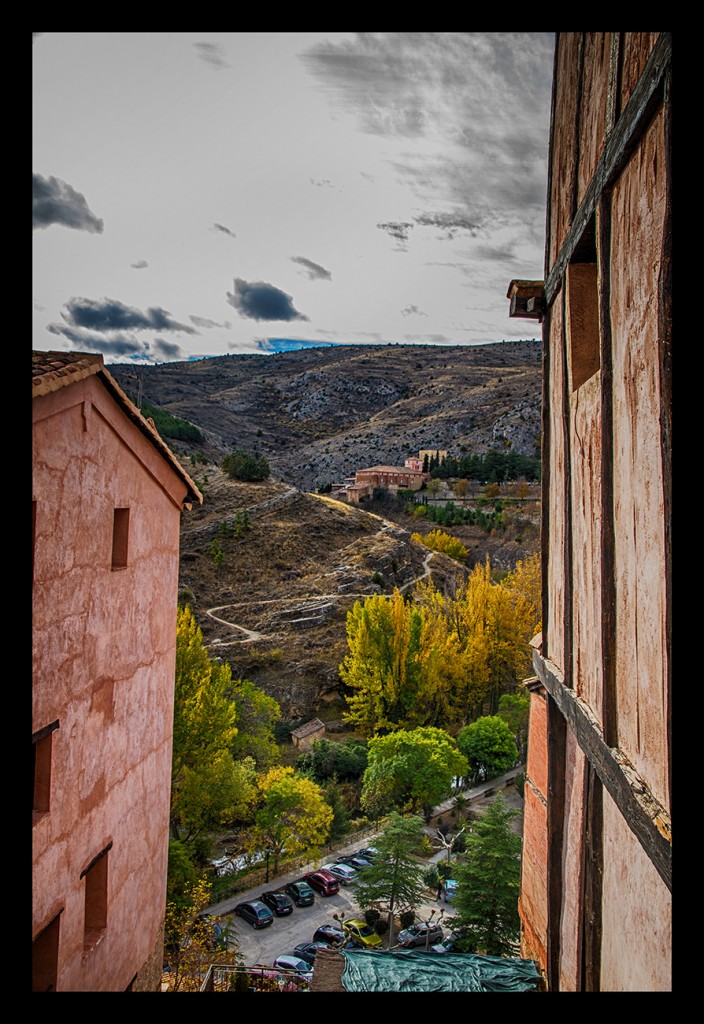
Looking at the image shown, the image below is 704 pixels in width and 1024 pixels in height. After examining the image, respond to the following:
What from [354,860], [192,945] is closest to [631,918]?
[192,945]

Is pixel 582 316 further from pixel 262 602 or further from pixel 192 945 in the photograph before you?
pixel 262 602

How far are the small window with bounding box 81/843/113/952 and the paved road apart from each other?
8500mm

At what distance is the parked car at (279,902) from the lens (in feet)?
48.5

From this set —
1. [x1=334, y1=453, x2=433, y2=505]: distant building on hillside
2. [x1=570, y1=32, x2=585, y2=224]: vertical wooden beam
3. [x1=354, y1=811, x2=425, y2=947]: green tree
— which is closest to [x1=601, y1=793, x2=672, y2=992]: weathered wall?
[x1=570, y1=32, x2=585, y2=224]: vertical wooden beam

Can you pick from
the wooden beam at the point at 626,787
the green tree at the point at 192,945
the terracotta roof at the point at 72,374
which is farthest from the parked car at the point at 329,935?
the terracotta roof at the point at 72,374

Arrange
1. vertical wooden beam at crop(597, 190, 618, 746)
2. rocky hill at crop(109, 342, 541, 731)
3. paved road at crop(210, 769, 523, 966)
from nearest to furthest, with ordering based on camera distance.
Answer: vertical wooden beam at crop(597, 190, 618, 746), paved road at crop(210, 769, 523, 966), rocky hill at crop(109, 342, 541, 731)

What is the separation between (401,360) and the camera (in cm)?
11800

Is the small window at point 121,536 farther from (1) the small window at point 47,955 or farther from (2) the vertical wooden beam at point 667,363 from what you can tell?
(2) the vertical wooden beam at point 667,363

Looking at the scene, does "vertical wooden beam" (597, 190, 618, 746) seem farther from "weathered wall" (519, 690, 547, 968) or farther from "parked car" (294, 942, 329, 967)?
"parked car" (294, 942, 329, 967)

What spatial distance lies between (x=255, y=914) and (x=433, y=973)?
1171 centimetres

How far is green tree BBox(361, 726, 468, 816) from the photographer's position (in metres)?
18.0
